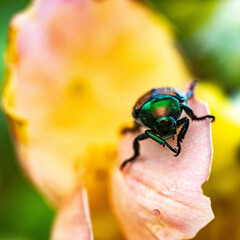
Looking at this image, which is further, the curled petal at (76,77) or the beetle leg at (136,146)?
the curled petal at (76,77)

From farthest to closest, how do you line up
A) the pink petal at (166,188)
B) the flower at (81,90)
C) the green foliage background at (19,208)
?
the green foliage background at (19,208) → the flower at (81,90) → the pink petal at (166,188)

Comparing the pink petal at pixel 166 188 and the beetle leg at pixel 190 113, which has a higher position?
the beetle leg at pixel 190 113

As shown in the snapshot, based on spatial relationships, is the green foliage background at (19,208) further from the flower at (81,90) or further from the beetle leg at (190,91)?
the beetle leg at (190,91)

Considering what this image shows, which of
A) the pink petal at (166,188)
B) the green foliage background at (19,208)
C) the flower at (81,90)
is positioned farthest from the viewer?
the green foliage background at (19,208)

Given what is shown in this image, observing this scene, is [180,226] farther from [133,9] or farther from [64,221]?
[133,9]

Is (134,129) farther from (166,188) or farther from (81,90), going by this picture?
(81,90)

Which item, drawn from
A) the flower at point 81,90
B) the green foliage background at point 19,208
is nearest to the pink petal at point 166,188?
the flower at point 81,90
